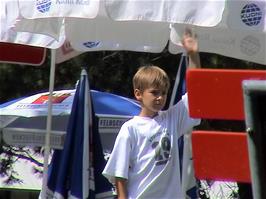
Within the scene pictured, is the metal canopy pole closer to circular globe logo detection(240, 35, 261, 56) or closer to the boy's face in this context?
the boy's face

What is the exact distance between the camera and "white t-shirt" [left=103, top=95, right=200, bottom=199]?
124 inches

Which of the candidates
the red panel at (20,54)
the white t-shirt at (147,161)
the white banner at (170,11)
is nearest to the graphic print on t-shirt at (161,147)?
the white t-shirt at (147,161)

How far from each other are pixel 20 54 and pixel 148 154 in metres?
2.72

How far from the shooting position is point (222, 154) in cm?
106

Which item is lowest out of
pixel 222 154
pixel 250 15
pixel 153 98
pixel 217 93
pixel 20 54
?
pixel 222 154

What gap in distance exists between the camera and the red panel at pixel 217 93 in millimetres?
1040

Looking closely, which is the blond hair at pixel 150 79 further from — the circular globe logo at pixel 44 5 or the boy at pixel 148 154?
the circular globe logo at pixel 44 5

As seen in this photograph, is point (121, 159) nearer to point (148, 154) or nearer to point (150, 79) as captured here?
point (148, 154)

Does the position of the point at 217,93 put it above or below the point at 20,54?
below

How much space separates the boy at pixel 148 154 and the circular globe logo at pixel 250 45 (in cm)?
161

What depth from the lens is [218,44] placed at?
15.6 ft

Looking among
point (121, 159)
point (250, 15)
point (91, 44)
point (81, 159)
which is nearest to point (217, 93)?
point (121, 159)

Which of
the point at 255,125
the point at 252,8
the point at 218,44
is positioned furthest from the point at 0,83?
the point at 255,125

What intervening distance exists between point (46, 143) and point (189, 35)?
95.6 inches
